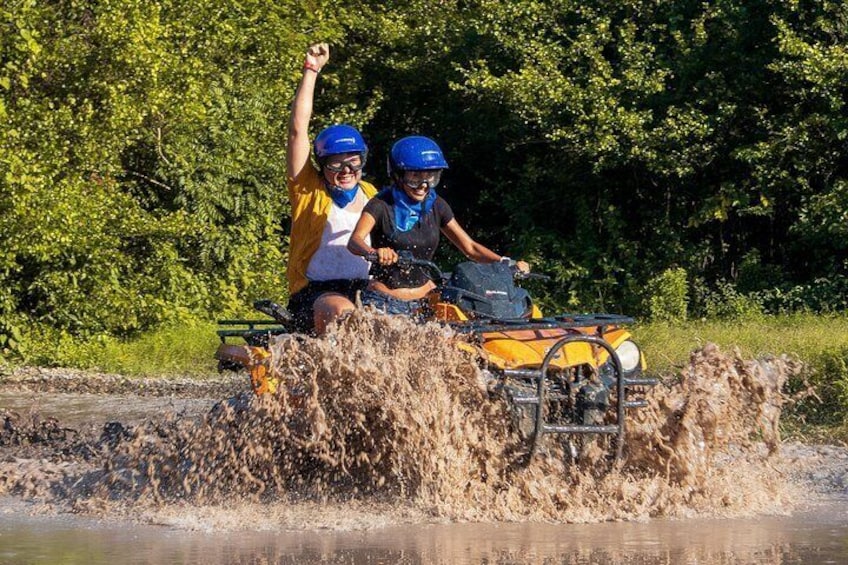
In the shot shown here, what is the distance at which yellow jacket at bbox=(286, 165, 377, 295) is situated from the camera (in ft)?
31.1

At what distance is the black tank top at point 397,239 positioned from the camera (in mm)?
9102

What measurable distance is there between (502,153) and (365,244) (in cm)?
1435

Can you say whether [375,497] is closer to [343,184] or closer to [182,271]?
[343,184]

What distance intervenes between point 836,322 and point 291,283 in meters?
9.15

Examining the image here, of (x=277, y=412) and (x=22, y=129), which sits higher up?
(x=22, y=129)

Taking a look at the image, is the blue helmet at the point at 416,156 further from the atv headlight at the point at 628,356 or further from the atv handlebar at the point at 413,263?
the atv headlight at the point at 628,356

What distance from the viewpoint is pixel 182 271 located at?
20000mm

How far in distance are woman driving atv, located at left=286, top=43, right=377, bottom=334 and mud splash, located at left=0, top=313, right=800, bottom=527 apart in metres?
0.86

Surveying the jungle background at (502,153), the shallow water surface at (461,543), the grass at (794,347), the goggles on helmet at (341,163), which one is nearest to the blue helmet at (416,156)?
the goggles on helmet at (341,163)

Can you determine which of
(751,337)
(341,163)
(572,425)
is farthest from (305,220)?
(751,337)

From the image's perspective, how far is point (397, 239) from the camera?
919 centimetres

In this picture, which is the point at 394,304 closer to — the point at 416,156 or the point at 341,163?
the point at 416,156

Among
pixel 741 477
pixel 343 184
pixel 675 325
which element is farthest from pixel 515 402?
pixel 675 325

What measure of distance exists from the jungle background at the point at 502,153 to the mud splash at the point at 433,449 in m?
8.73
